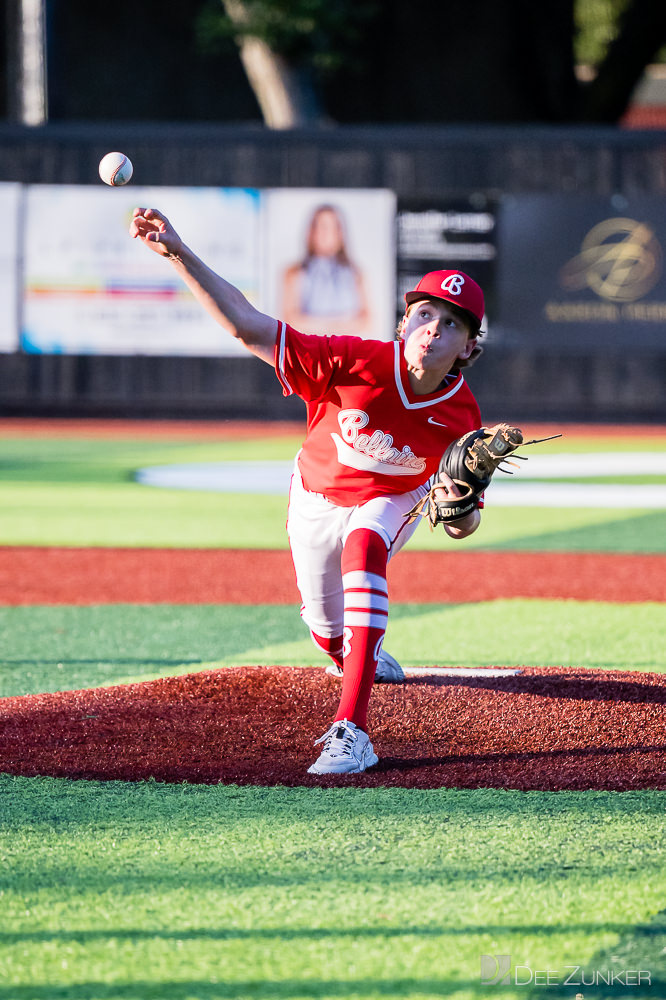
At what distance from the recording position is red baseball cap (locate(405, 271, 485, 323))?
156 inches

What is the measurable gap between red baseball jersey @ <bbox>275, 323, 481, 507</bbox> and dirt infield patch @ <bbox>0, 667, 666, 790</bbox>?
78cm

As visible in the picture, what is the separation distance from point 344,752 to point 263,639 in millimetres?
2634

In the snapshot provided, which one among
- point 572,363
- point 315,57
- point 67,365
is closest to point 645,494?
point 572,363

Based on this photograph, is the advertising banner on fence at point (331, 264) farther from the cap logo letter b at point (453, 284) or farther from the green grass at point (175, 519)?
the cap logo letter b at point (453, 284)

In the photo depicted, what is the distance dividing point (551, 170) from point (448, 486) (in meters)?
17.6

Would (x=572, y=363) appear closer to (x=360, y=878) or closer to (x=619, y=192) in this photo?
(x=619, y=192)

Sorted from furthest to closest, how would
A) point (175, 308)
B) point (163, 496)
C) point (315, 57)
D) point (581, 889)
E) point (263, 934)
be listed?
point (315, 57) → point (175, 308) → point (163, 496) → point (581, 889) → point (263, 934)

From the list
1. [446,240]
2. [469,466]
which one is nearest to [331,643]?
[469,466]

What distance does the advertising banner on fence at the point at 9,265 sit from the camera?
19656 millimetres

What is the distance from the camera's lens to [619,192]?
20.5 meters

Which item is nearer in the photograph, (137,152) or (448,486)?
(448,486)

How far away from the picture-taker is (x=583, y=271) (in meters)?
20.0

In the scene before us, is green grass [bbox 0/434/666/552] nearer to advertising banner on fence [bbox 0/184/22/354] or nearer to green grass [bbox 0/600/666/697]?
green grass [bbox 0/600/666/697]

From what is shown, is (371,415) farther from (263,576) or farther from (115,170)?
(263,576)
